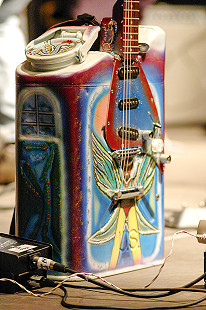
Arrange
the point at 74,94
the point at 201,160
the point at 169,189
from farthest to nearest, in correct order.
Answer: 1. the point at 201,160
2. the point at 169,189
3. the point at 74,94

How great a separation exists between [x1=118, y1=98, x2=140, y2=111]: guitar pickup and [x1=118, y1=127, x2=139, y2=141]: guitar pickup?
3.0 inches

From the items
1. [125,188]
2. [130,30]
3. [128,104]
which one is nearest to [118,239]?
[125,188]

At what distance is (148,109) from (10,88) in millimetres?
2037

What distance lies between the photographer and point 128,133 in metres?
2.62

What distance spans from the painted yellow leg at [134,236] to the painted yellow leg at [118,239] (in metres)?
0.04

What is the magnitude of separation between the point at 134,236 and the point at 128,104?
0.49 m

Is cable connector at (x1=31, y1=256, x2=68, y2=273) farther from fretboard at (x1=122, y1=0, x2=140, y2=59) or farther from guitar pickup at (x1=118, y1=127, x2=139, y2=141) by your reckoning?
fretboard at (x1=122, y1=0, x2=140, y2=59)

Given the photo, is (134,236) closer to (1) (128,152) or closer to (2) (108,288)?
(1) (128,152)

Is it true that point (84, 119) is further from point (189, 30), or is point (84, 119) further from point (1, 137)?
point (189, 30)

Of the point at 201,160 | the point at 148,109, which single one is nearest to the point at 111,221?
the point at 148,109

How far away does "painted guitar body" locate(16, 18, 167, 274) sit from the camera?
245 cm

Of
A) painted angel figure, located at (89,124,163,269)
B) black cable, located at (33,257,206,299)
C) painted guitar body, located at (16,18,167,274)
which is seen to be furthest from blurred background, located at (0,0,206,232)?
black cable, located at (33,257,206,299)

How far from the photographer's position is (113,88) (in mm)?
2547

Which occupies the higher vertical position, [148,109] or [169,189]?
[148,109]
